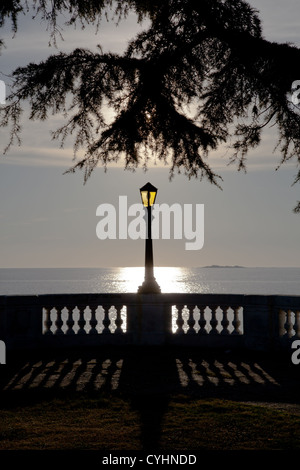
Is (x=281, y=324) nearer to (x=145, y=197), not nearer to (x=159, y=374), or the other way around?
(x=159, y=374)

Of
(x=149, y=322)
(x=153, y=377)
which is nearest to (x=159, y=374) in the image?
(x=153, y=377)

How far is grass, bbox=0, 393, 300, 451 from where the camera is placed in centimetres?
686

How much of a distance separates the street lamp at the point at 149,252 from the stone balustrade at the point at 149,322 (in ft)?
0.71

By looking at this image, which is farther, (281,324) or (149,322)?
(149,322)

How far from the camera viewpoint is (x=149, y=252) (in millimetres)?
15633

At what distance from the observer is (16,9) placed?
1038 cm

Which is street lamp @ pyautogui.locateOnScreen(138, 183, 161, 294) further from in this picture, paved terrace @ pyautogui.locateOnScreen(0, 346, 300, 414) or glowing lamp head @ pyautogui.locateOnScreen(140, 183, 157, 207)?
paved terrace @ pyautogui.locateOnScreen(0, 346, 300, 414)

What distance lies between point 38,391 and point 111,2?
703 centimetres

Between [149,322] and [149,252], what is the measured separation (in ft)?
5.95

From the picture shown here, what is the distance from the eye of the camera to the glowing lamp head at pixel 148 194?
15695 mm

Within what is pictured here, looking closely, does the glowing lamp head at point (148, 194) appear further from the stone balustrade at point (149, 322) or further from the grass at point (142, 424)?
the grass at point (142, 424)

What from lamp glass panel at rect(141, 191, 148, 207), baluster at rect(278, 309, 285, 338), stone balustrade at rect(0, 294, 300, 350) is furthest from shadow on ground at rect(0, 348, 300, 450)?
lamp glass panel at rect(141, 191, 148, 207)

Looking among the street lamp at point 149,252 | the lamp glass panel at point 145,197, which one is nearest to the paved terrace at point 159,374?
the street lamp at point 149,252

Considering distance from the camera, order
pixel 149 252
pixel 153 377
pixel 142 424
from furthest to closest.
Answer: pixel 149 252 → pixel 153 377 → pixel 142 424
